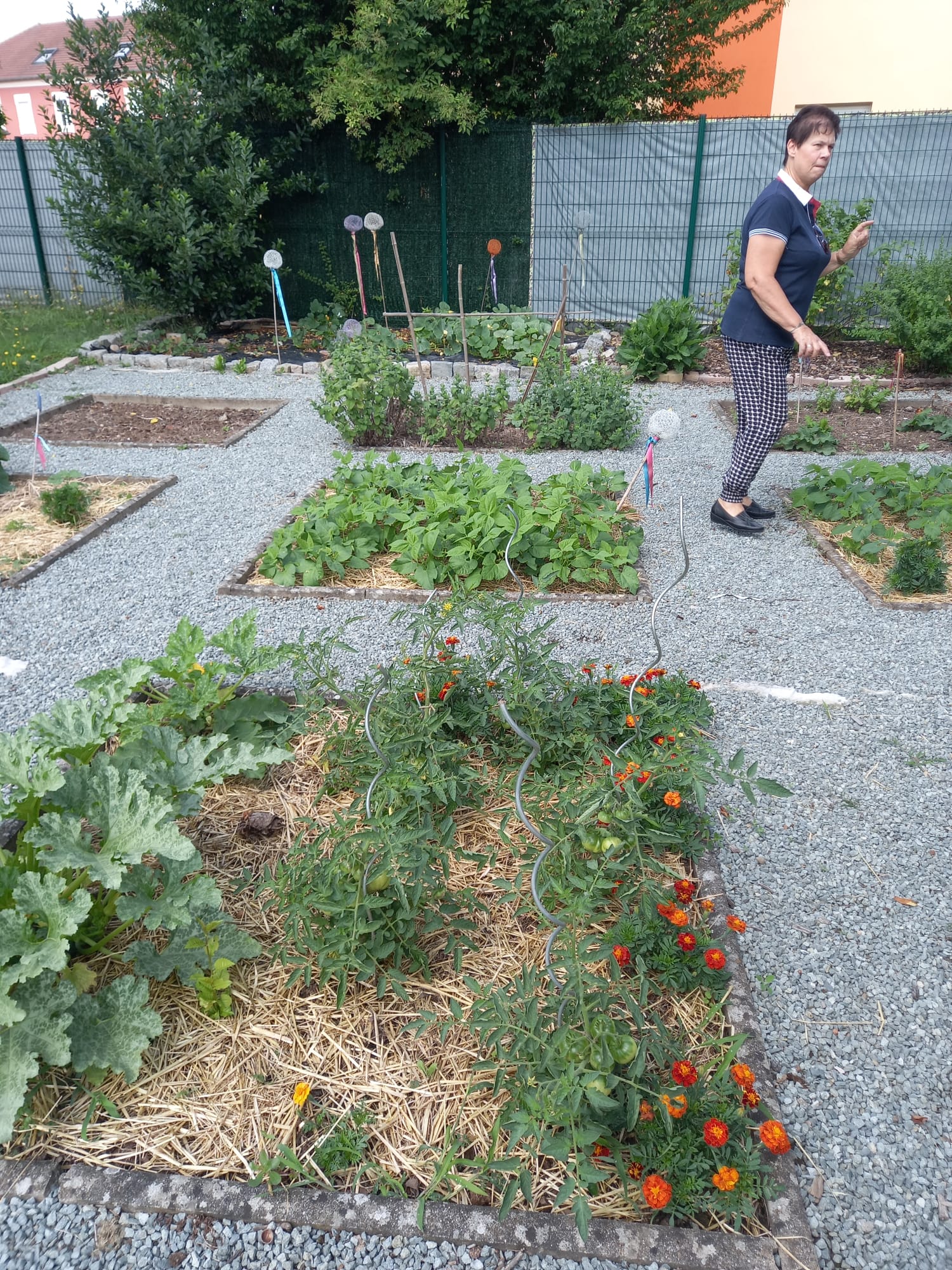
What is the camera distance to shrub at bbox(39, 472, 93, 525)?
14.2ft

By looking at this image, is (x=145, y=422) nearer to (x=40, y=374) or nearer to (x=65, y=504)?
(x=40, y=374)

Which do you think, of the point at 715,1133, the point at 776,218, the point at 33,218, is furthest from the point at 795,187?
the point at 33,218

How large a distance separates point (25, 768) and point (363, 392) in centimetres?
413

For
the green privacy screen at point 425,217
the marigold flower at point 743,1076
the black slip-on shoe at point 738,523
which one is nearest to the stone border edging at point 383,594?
the black slip-on shoe at point 738,523

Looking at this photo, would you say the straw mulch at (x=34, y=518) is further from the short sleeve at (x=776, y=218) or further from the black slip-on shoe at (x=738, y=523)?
the short sleeve at (x=776, y=218)

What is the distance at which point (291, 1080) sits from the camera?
1666 mm

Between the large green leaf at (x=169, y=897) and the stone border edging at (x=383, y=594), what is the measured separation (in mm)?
1993

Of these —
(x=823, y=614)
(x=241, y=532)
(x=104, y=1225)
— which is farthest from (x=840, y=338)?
(x=104, y=1225)

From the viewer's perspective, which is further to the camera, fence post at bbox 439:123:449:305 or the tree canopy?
fence post at bbox 439:123:449:305

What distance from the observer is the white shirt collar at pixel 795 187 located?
3.62 meters

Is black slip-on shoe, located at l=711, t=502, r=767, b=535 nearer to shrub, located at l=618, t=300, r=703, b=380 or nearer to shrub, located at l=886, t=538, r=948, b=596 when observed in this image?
shrub, located at l=886, t=538, r=948, b=596

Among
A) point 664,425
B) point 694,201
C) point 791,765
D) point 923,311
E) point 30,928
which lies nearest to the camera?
point 30,928

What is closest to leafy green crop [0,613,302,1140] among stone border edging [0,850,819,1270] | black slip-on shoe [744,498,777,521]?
stone border edging [0,850,819,1270]

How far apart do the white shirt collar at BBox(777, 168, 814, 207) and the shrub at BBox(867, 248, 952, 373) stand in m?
3.83
